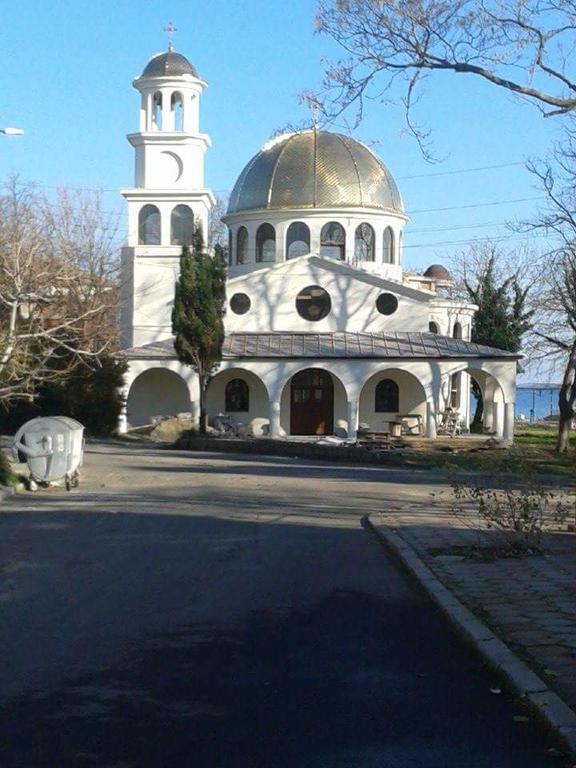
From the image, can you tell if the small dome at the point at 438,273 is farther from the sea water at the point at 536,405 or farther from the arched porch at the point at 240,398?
the arched porch at the point at 240,398

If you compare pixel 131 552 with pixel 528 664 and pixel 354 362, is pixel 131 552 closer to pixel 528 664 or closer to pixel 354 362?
pixel 528 664

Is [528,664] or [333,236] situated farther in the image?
[333,236]

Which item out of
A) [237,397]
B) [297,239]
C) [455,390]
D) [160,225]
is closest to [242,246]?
[297,239]

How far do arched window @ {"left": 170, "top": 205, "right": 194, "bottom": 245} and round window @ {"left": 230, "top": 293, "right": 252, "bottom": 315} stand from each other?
3.19 m

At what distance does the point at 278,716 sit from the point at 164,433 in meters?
40.3

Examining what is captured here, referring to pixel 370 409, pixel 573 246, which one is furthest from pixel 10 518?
pixel 370 409

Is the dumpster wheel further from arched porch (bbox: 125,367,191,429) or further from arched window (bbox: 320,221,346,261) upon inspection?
Answer: arched window (bbox: 320,221,346,261)

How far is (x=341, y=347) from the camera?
49.8 metres

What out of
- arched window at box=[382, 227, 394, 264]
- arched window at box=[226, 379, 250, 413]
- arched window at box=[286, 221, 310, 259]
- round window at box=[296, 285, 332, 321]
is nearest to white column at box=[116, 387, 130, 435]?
arched window at box=[226, 379, 250, 413]

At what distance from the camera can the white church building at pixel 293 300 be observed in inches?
1922

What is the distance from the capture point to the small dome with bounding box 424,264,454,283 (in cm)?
6688

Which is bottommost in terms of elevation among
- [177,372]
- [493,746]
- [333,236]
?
[493,746]

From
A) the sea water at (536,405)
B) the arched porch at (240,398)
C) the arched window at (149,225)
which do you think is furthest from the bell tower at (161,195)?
the sea water at (536,405)

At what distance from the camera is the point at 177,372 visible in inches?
1922
